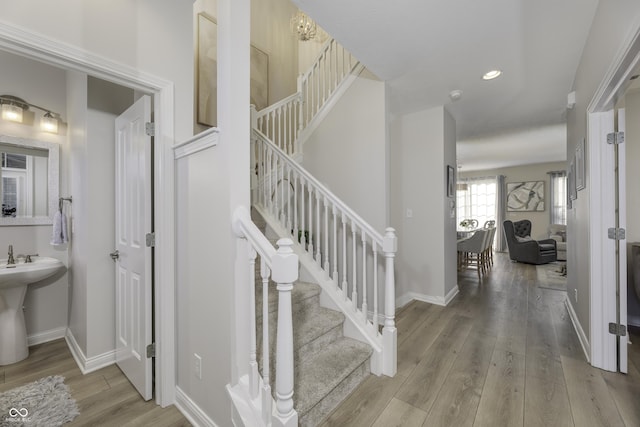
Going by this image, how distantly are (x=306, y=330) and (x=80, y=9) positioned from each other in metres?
2.24

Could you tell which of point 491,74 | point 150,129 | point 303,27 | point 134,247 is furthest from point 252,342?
point 303,27

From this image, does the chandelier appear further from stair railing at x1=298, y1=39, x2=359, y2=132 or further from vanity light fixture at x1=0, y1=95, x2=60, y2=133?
vanity light fixture at x1=0, y1=95, x2=60, y2=133

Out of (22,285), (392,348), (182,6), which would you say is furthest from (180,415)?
(182,6)

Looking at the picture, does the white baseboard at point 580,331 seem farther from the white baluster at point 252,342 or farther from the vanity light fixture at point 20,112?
the vanity light fixture at point 20,112

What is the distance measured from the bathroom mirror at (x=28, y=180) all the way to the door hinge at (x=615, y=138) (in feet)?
14.9

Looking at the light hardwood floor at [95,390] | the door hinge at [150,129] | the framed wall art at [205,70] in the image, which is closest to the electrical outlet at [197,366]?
the light hardwood floor at [95,390]

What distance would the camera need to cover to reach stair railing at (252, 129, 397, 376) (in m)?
2.00

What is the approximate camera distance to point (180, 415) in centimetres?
165

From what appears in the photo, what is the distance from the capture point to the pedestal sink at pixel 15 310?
6.93ft

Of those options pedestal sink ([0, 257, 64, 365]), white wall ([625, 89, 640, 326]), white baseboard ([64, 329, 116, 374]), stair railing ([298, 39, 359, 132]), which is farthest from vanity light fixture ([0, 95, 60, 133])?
white wall ([625, 89, 640, 326])

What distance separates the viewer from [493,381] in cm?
192

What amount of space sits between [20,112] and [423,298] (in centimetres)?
451

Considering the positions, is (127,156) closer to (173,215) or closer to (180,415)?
(173,215)

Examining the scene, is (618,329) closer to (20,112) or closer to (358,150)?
(358,150)
